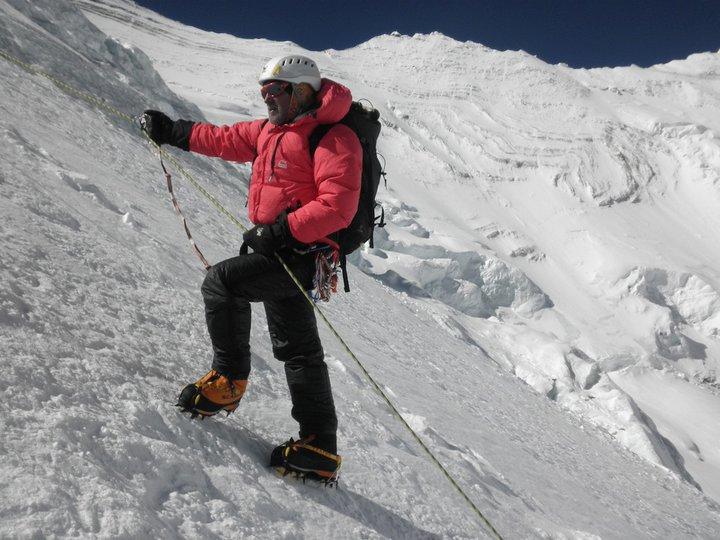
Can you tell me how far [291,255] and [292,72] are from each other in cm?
94

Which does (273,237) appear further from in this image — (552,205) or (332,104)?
(552,205)

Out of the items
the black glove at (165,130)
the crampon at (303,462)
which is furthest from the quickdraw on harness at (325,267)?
the black glove at (165,130)

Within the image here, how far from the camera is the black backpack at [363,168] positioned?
104 inches

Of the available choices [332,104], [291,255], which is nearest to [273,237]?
[291,255]

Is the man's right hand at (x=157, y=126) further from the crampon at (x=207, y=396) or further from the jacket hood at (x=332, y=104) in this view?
the crampon at (x=207, y=396)

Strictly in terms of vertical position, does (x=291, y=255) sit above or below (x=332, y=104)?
below

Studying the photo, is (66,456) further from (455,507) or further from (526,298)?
(526,298)

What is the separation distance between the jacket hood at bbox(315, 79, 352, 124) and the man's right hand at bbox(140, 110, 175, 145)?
1061mm

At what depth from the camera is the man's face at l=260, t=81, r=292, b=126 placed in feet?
8.99

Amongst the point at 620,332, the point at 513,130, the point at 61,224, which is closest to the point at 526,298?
the point at 620,332

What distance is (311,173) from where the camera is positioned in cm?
266

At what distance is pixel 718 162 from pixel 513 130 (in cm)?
2170

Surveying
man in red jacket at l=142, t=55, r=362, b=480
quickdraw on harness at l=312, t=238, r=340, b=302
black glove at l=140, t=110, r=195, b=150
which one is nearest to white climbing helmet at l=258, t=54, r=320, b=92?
man in red jacket at l=142, t=55, r=362, b=480

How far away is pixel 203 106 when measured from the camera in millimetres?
42094
